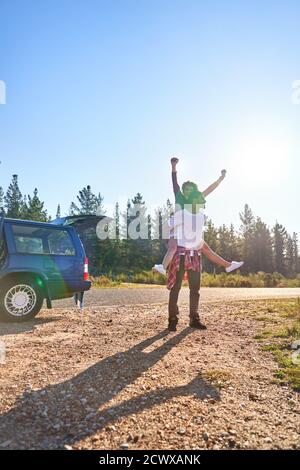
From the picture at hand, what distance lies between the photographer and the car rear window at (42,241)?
614 centimetres

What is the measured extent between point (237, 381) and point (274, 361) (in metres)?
0.82

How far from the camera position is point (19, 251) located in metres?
6.02

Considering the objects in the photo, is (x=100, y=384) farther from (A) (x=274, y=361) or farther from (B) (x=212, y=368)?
(A) (x=274, y=361)

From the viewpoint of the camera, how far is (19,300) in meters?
5.83

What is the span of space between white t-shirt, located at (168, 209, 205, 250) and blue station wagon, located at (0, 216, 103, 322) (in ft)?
8.63

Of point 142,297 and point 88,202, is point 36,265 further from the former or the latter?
point 88,202

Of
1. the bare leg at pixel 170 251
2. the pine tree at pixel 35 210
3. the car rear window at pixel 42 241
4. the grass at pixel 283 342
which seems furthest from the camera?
the pine tree at pixel 35 210

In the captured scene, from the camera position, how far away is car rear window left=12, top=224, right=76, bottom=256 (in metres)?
6.14

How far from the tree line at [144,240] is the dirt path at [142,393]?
159 ft

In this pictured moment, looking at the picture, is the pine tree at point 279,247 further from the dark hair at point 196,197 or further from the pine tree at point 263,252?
the dark hair at point 196,197

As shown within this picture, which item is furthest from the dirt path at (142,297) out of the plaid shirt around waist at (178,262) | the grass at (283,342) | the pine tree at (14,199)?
the pine tree at (14,199)

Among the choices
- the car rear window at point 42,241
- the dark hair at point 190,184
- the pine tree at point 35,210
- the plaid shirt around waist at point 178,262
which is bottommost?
the plaid shirt around waist at point 178,262

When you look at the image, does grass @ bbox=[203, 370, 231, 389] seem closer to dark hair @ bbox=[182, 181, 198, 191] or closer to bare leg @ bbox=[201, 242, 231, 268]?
bare leg @ bbox=[201, 242, 231, 268]

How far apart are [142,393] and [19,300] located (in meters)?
3.88
